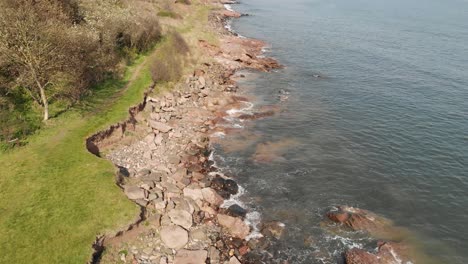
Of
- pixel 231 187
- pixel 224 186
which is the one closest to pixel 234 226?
pixel 231 187

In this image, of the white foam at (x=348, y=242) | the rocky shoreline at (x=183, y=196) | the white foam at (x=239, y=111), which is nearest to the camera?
the rocky shoreline at (x=183, y=196)

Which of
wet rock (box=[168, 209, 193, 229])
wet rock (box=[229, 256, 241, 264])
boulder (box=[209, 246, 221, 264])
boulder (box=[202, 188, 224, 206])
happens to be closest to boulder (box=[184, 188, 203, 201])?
boulder (box=[202, 188, 224, 206])

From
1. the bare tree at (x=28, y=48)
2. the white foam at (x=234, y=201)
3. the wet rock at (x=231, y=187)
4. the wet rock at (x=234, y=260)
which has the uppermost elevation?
the bare tree at (x=28, y=48)

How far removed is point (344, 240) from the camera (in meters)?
32.7

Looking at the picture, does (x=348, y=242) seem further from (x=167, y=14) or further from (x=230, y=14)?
(x=230, y=14)

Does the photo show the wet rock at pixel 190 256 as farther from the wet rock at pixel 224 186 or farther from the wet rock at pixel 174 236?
the wet rock at pixel 224 186

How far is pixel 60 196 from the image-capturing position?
31.4m

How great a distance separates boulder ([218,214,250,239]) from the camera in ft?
106

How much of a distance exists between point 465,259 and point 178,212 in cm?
2546

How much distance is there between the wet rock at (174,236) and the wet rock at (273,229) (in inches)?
288

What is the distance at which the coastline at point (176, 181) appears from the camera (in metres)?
29.1

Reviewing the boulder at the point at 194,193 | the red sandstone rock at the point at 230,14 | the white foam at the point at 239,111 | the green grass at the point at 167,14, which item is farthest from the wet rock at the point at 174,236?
the red sandstone rock at the point at 230,14

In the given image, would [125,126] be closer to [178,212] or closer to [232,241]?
[178,212]

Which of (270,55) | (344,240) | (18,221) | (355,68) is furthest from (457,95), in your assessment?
(18,221)
